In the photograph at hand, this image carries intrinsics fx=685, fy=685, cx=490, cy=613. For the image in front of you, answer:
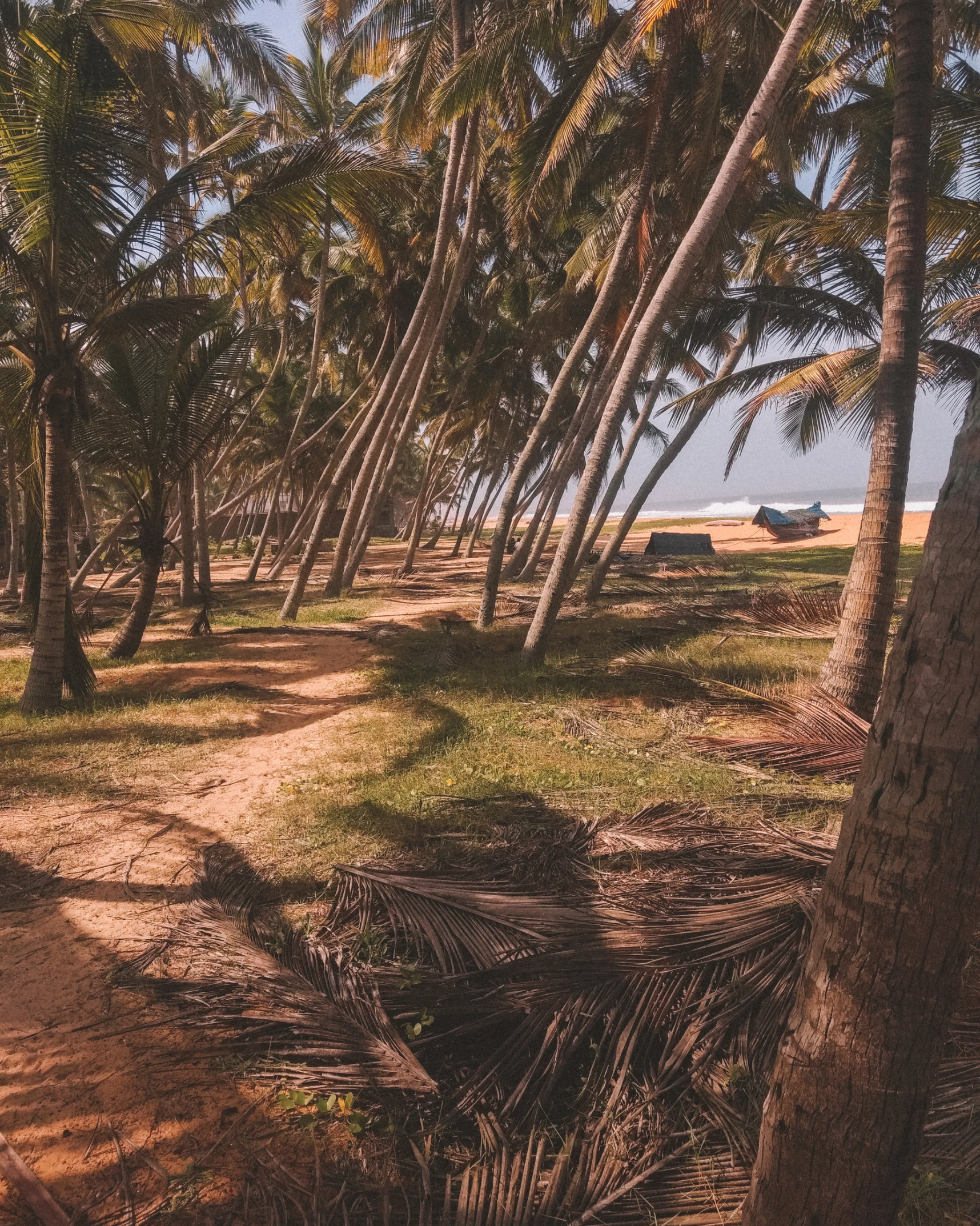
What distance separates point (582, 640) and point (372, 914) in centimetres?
611

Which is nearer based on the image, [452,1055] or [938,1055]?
[938,1055]

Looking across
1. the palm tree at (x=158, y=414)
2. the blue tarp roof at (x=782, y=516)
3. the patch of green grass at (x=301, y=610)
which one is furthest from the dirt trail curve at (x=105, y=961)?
the blue tarp roof at (x=782, y=516)

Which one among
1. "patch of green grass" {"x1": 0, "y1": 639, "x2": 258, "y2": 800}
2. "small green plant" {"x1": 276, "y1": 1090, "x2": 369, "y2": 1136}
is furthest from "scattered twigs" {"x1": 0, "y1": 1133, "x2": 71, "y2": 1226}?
"patch of green grass" {"x1": 0, "y1": 639, "x2": 258, "y2": 800}

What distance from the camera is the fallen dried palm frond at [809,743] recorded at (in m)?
4.43

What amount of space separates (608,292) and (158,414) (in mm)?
5429

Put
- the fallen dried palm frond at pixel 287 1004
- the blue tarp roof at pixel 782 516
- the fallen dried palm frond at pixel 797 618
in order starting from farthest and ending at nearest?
1. the blue tarp roof at pixel 782 516
2. the fallen dried palm frond at pixel 797 618
3. the fallen dried palm frond at pixel 287 1004

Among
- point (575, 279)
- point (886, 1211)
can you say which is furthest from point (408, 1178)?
point (575, 279)

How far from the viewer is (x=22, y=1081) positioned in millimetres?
2205

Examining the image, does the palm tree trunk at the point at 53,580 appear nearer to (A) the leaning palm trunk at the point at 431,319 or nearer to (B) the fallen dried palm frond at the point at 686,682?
(B) the fallen dried palm frond at the point at 686,682

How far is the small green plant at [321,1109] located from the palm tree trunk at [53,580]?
17.3ft

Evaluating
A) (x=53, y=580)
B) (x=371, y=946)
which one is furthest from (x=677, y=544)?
(x=371, y=946)

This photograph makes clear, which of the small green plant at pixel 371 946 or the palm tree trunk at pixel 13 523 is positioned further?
the palm tree trunk at pixel 13 523

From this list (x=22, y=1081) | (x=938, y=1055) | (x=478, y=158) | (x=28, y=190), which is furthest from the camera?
(x=478, y=158)

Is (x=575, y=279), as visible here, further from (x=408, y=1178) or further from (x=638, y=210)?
(x=408, y=1178)
